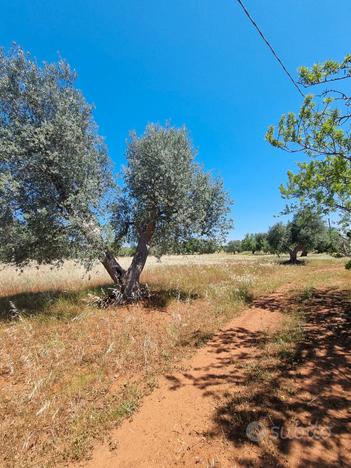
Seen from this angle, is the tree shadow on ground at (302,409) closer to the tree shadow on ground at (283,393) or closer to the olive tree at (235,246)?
the tree shadow on ground at (283,393)

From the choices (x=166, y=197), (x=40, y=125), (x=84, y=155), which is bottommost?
(x=166, y=197)

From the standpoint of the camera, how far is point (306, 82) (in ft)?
24.7

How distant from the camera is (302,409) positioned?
4.52 meters

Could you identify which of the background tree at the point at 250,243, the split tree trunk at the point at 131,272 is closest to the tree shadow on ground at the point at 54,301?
the split tree trunk at the point at 131,272

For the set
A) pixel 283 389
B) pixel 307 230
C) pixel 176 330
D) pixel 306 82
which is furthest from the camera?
pixel 307 230

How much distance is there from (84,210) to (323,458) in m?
10.1

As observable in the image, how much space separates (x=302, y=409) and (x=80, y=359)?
5184 mm

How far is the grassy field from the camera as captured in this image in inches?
165

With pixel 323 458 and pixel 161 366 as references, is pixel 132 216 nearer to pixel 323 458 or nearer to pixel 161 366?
pixel 161 366

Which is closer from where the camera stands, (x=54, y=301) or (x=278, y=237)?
(x=54, y=301)

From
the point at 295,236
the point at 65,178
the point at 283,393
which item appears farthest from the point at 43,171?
the point at 295,236

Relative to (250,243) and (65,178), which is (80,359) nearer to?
(65,178)

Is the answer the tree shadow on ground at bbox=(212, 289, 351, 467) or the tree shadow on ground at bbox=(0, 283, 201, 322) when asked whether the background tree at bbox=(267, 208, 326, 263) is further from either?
the tree shadow on ground at bbox=(212, 289, 351, 467)

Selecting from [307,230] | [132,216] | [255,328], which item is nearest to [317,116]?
[255,328]
